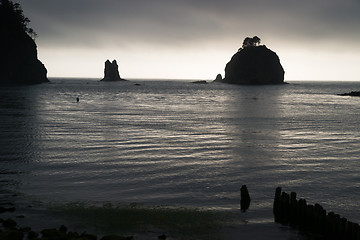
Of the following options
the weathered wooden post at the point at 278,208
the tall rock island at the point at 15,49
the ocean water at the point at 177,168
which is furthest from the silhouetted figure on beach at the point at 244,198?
the tall rock island at the point at 15,49

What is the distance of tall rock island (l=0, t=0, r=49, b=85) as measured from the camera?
470 ft

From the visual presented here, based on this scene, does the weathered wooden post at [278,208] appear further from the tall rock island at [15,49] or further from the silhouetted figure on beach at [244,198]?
the tall rock island at [15,49]

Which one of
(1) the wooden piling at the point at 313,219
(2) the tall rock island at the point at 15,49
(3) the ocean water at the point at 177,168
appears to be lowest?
(3) the ocean water at the point at 177,168

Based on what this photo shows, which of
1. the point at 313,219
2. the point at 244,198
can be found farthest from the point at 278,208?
the point at 244,198

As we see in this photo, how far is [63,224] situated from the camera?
1242 centimetres

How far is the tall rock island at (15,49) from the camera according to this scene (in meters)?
143

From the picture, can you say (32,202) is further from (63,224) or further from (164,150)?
(164,150)

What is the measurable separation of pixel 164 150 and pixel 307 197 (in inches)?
480

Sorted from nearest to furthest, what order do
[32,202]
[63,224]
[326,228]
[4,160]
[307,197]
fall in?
1. [326,228]
2. [63,224]
3. [32,202]
4. [307,197]
5. [4,160]

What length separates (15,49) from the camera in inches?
5866

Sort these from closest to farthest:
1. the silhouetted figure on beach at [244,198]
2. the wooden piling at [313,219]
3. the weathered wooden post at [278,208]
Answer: the wooden piling at [313,219] → the weathered wooden post at [278,208] → the silhouetted figure on beach at [244,198]

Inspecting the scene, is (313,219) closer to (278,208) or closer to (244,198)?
(278,208)

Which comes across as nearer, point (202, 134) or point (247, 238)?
point (247, 238)

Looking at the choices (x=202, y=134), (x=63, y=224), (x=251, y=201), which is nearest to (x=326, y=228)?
(x=251, y=201)
